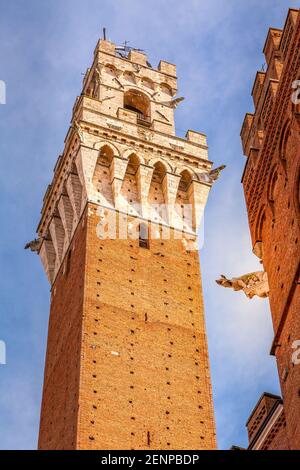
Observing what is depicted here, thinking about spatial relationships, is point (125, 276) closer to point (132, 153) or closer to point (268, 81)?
point (132, 153)

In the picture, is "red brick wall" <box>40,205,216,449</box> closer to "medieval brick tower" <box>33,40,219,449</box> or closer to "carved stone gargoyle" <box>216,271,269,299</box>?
"medieval brick tower" <box>33,40,219,449</box>

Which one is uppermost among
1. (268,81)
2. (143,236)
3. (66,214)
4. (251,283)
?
(66,214)

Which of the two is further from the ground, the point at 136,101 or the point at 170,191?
the point at 136,101

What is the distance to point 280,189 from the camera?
1230cm

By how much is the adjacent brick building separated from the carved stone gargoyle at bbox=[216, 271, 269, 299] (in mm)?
277

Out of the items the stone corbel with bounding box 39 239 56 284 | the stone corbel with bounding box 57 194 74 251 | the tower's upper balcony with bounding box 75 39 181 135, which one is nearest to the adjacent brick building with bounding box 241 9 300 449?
the stone corbel with bounding box 57 194 74 251

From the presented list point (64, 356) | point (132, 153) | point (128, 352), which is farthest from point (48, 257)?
point (128, 352)

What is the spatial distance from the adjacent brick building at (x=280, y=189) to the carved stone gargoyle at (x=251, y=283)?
0.28 m

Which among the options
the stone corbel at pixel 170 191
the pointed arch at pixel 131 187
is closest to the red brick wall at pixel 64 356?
the pointed arch at pixel 131 187

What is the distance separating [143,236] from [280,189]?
8.96 meters

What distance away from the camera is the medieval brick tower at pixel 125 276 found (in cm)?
1709

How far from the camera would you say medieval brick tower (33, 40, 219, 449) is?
17.1m

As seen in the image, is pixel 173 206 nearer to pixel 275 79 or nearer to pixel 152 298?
pixel 152 298

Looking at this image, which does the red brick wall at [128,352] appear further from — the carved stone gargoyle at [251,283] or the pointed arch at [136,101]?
the pointed arch at [136,101]
